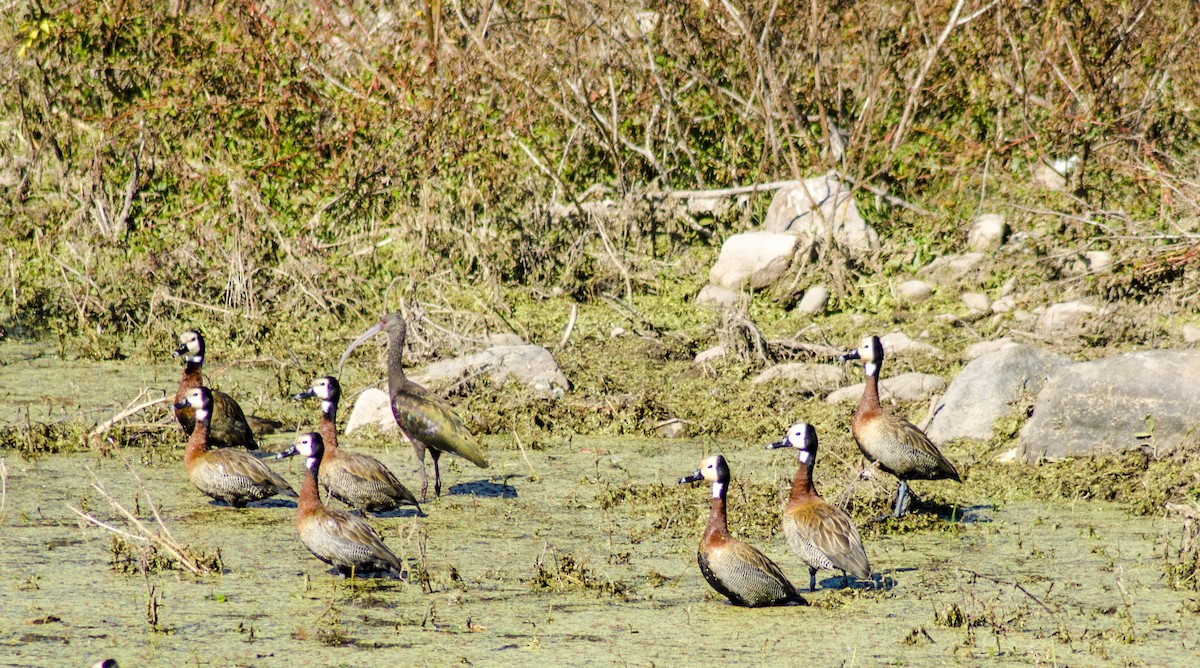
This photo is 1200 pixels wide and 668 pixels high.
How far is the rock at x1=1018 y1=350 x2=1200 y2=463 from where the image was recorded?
30.8ft

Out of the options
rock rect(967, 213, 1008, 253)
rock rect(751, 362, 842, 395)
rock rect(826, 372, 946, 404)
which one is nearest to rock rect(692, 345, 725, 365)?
rock rect(751, 362, 842, 395)

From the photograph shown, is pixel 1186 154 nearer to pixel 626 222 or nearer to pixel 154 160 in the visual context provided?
pixel 626 222

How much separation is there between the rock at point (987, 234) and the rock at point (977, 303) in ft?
3.25

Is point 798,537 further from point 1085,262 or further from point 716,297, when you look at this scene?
point 1085,262

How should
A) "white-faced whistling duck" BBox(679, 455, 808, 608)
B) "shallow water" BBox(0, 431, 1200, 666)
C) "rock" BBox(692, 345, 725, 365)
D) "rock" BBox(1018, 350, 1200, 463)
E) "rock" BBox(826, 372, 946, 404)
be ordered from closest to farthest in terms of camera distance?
"shallow water" BBox(0, 431, 1200, 666) < "white-faced whistling duck" BBox(679, 455, 808, 608) < "rock" BBox(1018, 350, 1200, 463) < "rock" BBox(826, 372, 946, 404) < "rock" BBox(692, 345, 725, 365)

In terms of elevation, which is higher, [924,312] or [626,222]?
[626,222]

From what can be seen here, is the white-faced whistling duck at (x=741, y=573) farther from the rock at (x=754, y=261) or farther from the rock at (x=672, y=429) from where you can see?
the rock at (x=754, y=261)

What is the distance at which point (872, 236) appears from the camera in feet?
47.0

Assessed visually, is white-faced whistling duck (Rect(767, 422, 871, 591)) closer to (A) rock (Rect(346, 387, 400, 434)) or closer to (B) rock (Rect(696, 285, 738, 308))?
(A) rock (Rect(346, 387, 400, 434))

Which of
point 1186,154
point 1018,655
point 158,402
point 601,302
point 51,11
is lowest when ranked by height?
point 1018,655

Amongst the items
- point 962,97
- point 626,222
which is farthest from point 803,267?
point 962,97

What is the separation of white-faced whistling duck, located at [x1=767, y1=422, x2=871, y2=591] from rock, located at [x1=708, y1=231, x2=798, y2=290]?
6062 mm

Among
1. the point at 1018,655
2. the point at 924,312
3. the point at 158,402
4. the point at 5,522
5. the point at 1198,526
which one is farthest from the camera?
the point at 924,312

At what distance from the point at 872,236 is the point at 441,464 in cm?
576
